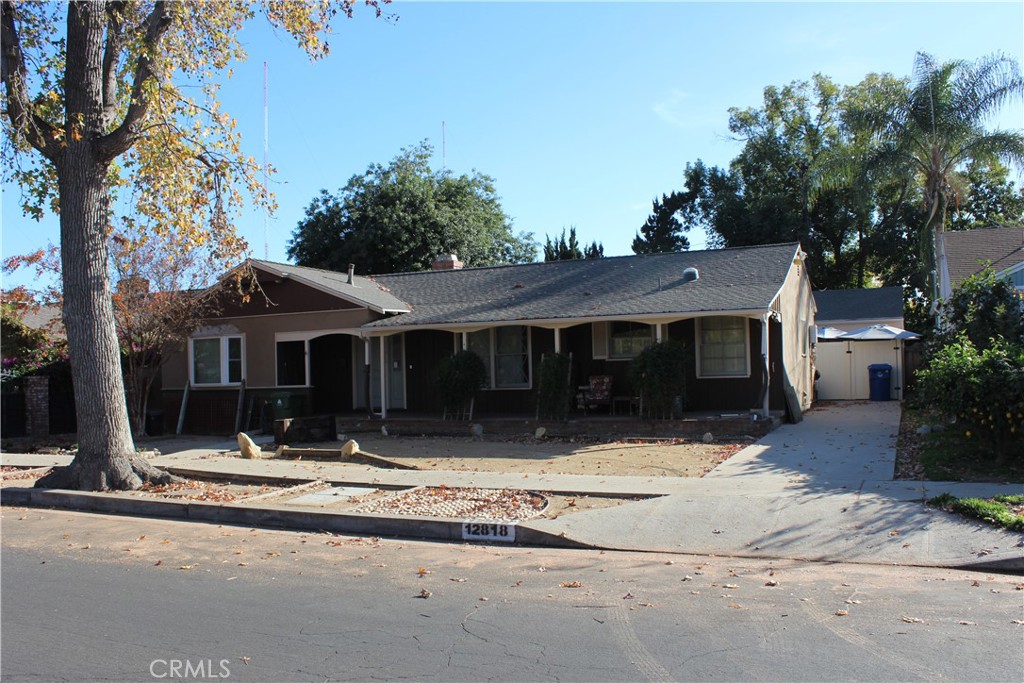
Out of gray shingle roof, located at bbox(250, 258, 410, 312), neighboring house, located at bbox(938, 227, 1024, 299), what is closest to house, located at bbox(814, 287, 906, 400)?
neighboring house, located at bbox(938, 227, 1024, 299)

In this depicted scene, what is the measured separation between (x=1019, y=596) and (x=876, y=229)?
39.4 meters

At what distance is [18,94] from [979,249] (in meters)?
27.0

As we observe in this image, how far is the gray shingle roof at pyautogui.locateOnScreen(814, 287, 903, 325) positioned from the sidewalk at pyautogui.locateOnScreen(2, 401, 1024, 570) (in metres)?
19.5

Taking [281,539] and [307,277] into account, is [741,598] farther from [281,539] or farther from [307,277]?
[307,277]

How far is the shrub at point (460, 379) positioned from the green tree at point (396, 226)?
18246 mm

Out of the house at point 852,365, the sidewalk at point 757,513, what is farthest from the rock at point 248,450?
the house at point 852,365

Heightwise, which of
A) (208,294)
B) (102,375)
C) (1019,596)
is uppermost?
(208,294)

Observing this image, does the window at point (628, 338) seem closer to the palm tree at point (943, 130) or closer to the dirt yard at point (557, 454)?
the dirt yard at point (557, 454)

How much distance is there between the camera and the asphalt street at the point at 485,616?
4.69m

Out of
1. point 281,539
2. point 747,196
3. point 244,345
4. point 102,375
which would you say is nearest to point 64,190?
point 102,375

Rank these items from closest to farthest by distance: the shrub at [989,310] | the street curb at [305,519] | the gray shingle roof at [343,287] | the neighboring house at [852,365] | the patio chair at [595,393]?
1. the street curb at [305,519]
2. the shrub at [989,310]
3. the patio chair at [595,393]
4. the gray shingle roof at [343,287]
5. the neighboring house at [852,365]

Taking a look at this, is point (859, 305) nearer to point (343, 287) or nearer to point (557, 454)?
point (343, 287)

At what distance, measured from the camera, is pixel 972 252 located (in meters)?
26.0

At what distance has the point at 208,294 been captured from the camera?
65.6 ft
